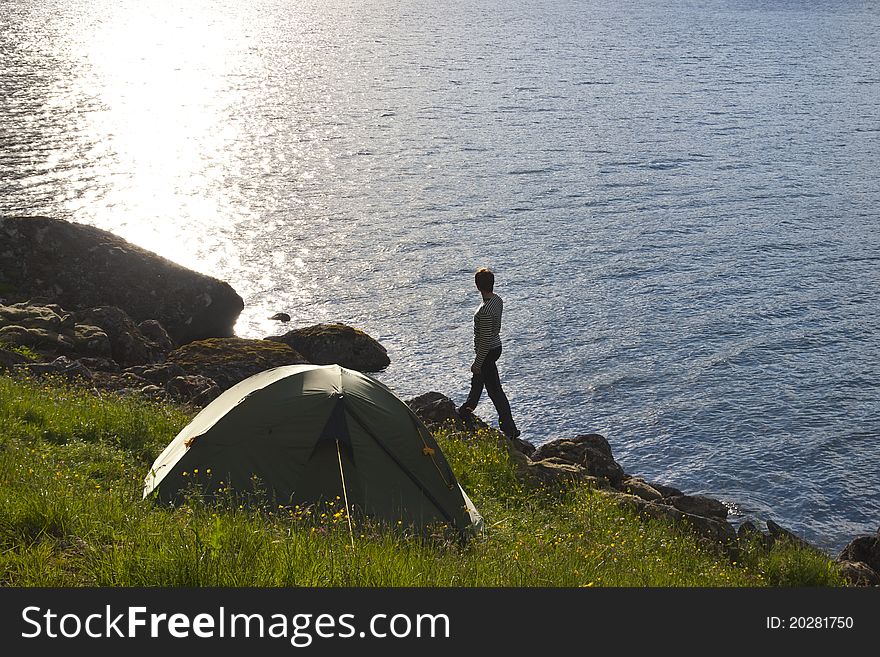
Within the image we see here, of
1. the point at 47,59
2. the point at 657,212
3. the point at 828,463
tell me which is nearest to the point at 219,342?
the point at 828,463

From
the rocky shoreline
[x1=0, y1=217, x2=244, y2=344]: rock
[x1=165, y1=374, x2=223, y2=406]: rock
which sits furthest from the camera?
[x1=0, y1=217, x2=244, y2=344]: rock

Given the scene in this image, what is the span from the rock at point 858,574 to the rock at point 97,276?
18472 millimetres

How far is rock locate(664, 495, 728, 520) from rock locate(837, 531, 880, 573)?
2271 millimetres

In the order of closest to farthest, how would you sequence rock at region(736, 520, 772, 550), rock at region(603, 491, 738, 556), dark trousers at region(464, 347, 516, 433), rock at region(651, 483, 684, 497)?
rock at region(603, 491, 738, 556) → rock at region(736, 520, 772, 550) → dark trousers at region(464, 347, 516, 433) → rock at region(651, 483, 684, 497)

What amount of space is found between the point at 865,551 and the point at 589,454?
543cm

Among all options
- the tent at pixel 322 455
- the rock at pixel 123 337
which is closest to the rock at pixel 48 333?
the rock at pixel 123 337

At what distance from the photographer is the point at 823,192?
41.3 meters

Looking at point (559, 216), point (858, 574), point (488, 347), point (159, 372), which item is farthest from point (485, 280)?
point (559, 216)

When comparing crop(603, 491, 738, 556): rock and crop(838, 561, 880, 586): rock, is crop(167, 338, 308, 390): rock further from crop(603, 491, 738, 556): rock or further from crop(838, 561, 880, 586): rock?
crop(838, 561, 880, 586): rock

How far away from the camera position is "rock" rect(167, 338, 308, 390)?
73.2 ft

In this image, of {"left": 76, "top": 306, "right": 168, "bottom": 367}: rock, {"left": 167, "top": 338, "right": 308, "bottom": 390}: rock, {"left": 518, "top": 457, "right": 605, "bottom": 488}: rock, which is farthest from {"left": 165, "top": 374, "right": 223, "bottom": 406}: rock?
{"left": 518, "top": 457, "right": 605, "bottom": 488}: rock

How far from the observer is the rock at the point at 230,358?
22.3 metres

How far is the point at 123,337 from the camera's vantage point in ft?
74.9

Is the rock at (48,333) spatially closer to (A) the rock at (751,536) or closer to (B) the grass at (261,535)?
(B) the grass at (261,535)
